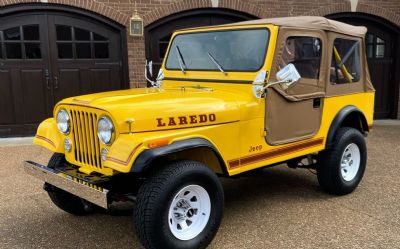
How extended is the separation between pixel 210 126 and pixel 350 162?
2235 millimetres

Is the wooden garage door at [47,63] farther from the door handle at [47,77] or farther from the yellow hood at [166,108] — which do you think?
the yellow hood at [166,108]

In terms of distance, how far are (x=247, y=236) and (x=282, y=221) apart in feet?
1.61

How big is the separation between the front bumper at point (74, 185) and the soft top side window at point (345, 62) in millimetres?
2810

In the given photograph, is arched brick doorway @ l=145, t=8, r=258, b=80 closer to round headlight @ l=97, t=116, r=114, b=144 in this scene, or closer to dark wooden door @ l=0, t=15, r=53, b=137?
dark wooden door @ l=0, t=15, r=53, b=137

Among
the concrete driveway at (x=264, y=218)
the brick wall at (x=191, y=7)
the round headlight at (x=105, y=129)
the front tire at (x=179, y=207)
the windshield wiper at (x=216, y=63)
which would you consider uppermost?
the brick wall at (x=191, y=7)

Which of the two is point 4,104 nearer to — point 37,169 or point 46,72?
point 46,72

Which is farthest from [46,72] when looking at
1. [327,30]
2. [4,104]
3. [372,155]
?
[372,155]

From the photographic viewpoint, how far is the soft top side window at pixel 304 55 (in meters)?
3.87

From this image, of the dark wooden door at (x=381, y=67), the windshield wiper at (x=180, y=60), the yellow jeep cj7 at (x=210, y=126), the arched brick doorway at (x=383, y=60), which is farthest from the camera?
the dark wooden door at (x=381, y=67)

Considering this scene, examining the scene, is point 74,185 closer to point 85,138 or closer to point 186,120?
point 85,138

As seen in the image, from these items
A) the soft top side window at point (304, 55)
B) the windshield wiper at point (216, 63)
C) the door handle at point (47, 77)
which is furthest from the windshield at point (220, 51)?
the door handle at point (47, 77)

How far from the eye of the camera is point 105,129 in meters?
2.97

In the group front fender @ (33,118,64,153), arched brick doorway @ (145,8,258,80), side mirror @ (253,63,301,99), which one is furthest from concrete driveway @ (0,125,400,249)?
arched brick doorway @ (145,8,258,80)

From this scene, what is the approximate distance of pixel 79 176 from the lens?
322cm
